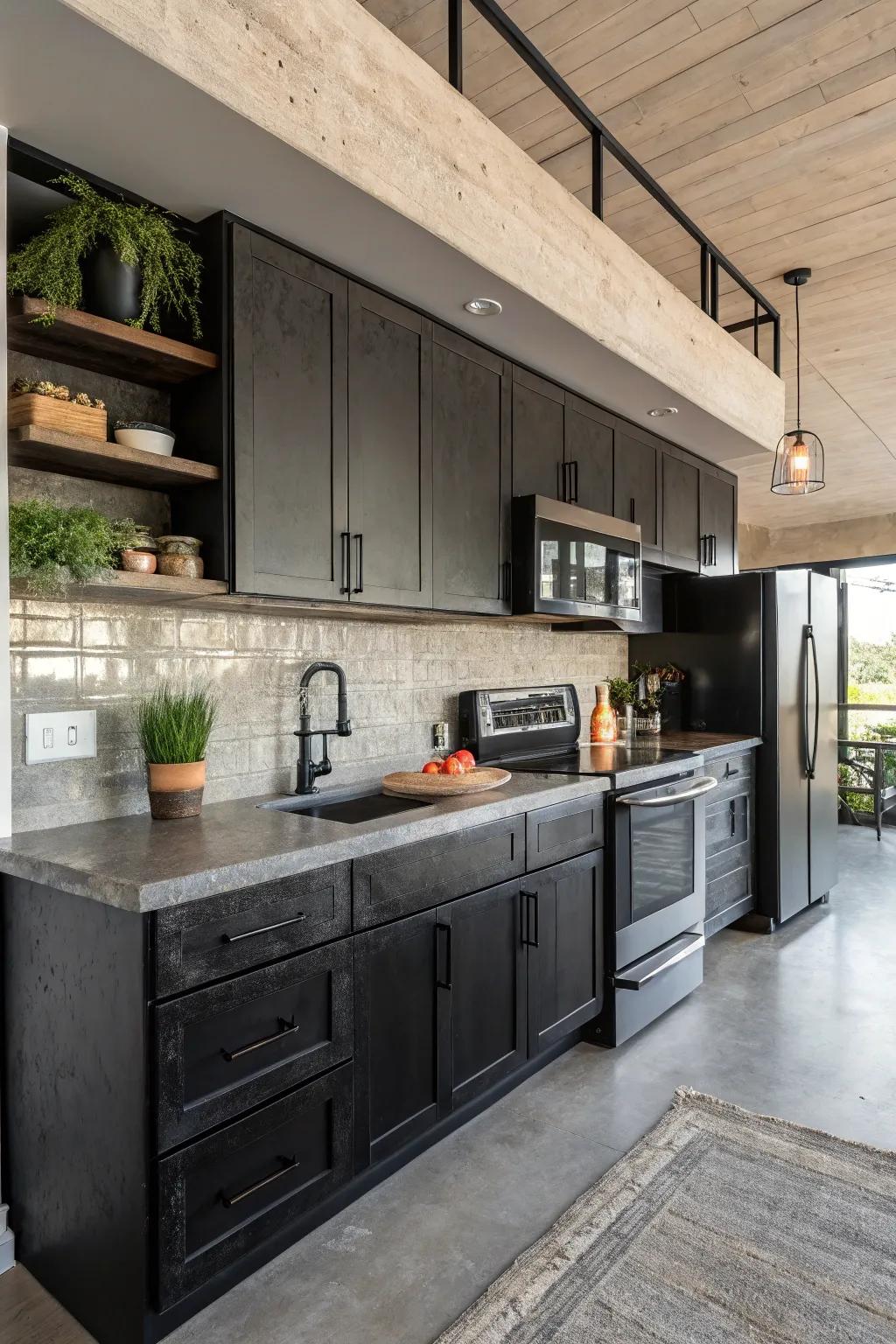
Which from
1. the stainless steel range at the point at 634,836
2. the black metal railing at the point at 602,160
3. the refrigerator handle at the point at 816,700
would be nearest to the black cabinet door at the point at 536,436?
the black metal railing at the point at 602,160

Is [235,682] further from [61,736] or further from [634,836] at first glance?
[634,836]

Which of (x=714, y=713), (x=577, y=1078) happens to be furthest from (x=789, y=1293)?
(x=714, y=713)

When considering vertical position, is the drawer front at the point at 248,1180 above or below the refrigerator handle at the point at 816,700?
below

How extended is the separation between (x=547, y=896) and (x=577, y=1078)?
2.02ft

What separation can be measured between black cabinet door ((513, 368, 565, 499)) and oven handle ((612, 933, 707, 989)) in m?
1.76

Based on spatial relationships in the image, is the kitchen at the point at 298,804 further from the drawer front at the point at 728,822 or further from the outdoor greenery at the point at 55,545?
the drawer front at the point at 728,822

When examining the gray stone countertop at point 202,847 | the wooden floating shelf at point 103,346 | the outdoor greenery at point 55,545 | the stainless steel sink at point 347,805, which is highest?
the wooden floating shelf at point 103,346

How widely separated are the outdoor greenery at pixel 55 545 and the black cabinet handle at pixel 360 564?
2.40ft

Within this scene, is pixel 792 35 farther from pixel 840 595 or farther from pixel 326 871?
pixel 840 595

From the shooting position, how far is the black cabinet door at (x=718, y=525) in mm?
4343

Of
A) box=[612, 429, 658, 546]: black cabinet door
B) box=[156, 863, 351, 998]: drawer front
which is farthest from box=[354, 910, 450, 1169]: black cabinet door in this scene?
box=[612, 429, 658, 546]: black cabinet door

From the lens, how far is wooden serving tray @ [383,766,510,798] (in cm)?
243

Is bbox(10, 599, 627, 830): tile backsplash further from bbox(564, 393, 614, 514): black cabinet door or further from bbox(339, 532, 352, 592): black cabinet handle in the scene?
bbox(564, 393, 614, 514): black cabinet door

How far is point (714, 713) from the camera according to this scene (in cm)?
437
